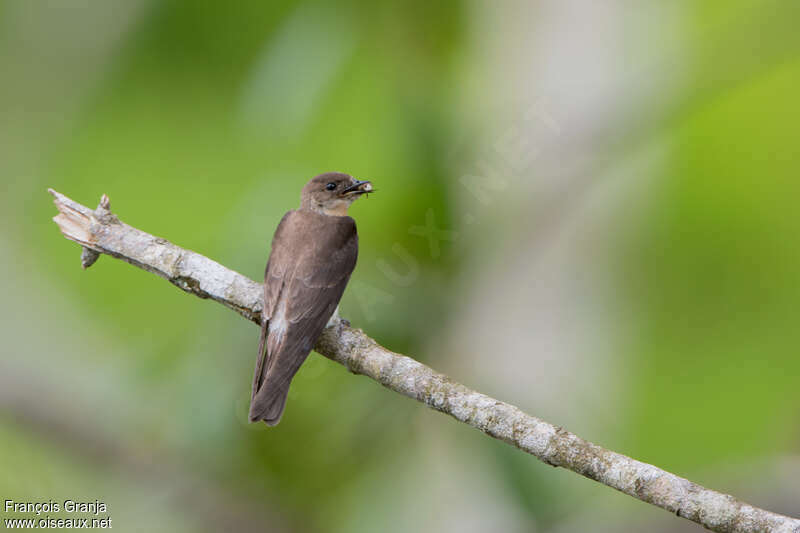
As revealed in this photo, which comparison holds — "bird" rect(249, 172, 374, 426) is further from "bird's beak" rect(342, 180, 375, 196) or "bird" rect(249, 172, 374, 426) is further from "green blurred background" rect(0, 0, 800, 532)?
"green blurred background" rect(0, 0, 800, 532)

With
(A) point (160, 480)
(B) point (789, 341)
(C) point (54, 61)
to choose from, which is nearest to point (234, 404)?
(A) point (160, 480)

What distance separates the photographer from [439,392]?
191 centimetres

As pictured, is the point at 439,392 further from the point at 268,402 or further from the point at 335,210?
the point at 335,210

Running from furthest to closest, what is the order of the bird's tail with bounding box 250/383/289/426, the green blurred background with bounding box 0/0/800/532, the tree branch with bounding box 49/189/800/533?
the green blurred background with bounding box 0/0/800/532, the bird's tail with bounding box 250/383/289/426, the tree branch with bounding box 49/189/800/533

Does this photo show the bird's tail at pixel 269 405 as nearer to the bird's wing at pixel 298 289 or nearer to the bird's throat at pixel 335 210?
the bird's wing at pixel 298 289

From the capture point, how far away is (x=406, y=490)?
139 inches

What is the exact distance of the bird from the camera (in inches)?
87.9

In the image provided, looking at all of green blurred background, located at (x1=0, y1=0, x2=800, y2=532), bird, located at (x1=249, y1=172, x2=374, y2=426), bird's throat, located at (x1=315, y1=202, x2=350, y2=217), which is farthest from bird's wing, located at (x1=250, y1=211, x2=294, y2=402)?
green blurred background, located at (x1=0, y1=0, x2=800, y2=532)

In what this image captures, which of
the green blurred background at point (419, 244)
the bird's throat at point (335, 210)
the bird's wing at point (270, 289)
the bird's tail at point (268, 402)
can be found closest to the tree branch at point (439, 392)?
the bird's wing at point (270, 289)

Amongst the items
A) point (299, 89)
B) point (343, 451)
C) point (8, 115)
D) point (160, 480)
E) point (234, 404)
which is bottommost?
point (160, 480)

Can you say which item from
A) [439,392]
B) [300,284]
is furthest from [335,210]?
[439,392]

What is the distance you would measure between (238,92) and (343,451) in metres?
1.83

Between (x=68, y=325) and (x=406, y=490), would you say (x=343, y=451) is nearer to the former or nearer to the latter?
(x=406, y=490)

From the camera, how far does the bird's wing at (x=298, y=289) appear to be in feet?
7.34
